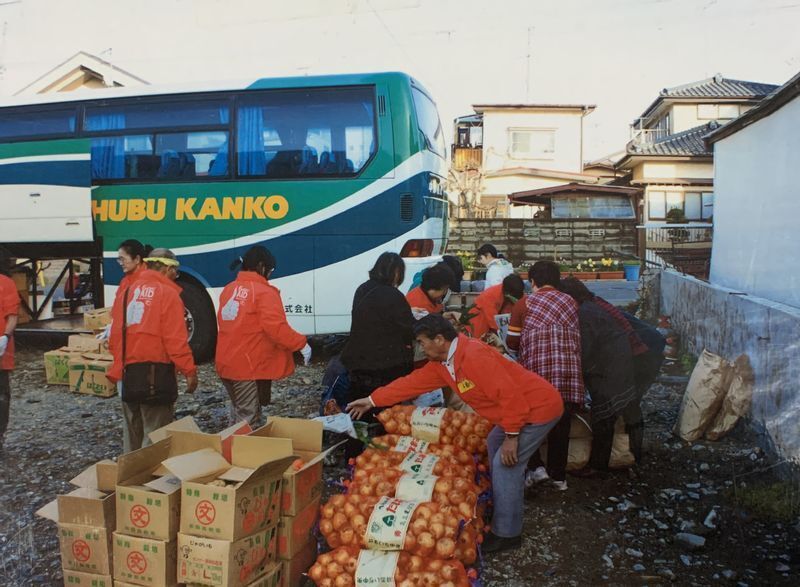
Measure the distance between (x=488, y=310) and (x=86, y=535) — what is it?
4.39 meters

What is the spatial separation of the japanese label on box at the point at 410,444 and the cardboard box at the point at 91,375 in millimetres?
4753

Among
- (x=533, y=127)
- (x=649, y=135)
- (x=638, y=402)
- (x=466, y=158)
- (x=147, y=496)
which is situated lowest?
(x=638, y=402)

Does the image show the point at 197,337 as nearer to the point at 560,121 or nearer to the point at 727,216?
the point at 727,216

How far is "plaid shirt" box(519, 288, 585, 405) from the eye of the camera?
4520 millimetres

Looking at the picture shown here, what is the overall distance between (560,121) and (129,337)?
94.1 feet

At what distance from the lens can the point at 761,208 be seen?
7676 mm

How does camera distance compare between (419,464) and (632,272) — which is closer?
(419,464)

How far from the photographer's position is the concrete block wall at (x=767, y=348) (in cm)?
448

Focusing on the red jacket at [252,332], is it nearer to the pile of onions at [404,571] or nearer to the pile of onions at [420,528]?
the pile of onions at [420,528]

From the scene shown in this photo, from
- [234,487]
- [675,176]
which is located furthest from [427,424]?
[675,176]

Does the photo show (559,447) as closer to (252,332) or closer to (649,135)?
(252,332)

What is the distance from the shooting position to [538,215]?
2495 centimetres

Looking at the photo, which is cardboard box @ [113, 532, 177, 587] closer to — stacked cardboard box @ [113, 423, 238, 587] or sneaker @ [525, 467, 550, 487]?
stacked cardboard box @ [113, 423, 238, 587]

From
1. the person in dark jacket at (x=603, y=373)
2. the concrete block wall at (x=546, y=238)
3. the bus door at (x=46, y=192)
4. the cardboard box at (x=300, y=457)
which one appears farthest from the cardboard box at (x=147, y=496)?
the concrete block wall at (x=546, y=238)
